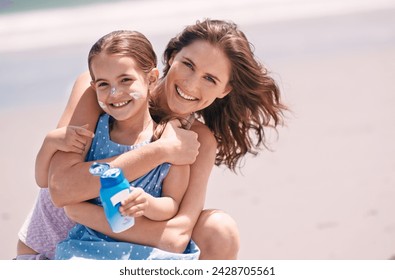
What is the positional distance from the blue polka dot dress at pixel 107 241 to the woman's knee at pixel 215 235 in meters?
0.07

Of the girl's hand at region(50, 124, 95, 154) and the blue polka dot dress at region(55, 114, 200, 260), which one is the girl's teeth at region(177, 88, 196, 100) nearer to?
the blue polka dot dress at region(55, 114, 200, 260)

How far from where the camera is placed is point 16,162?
527 cm

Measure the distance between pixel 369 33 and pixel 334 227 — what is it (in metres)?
3.71

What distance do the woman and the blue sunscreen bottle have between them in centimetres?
26

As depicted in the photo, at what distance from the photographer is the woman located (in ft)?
10.1

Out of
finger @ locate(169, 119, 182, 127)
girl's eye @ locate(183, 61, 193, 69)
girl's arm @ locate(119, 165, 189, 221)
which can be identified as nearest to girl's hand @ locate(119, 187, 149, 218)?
girl's arm @ locate(119, 165, 189, 221)

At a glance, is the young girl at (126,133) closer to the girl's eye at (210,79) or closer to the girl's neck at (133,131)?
the girl's neck at (133,131)

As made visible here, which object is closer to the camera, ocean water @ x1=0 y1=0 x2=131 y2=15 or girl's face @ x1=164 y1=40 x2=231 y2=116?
girl's face @ x1=164 y1=40 x2=231 y2=116

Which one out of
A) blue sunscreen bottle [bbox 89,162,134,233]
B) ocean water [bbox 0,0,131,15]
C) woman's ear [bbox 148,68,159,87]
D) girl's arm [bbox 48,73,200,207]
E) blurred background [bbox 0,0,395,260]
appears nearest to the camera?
blue sunscreen bottle [bbox 89,162,134,233]

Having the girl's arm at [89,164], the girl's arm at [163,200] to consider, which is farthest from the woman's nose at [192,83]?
the girl's arm at [163,200]

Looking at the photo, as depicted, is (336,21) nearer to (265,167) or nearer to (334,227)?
(265,167)

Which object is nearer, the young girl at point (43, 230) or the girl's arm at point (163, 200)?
the girl's arm at point (163, 200)

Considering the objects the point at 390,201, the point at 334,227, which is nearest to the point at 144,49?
the point at 334,227

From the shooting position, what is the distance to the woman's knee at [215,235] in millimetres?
3254
